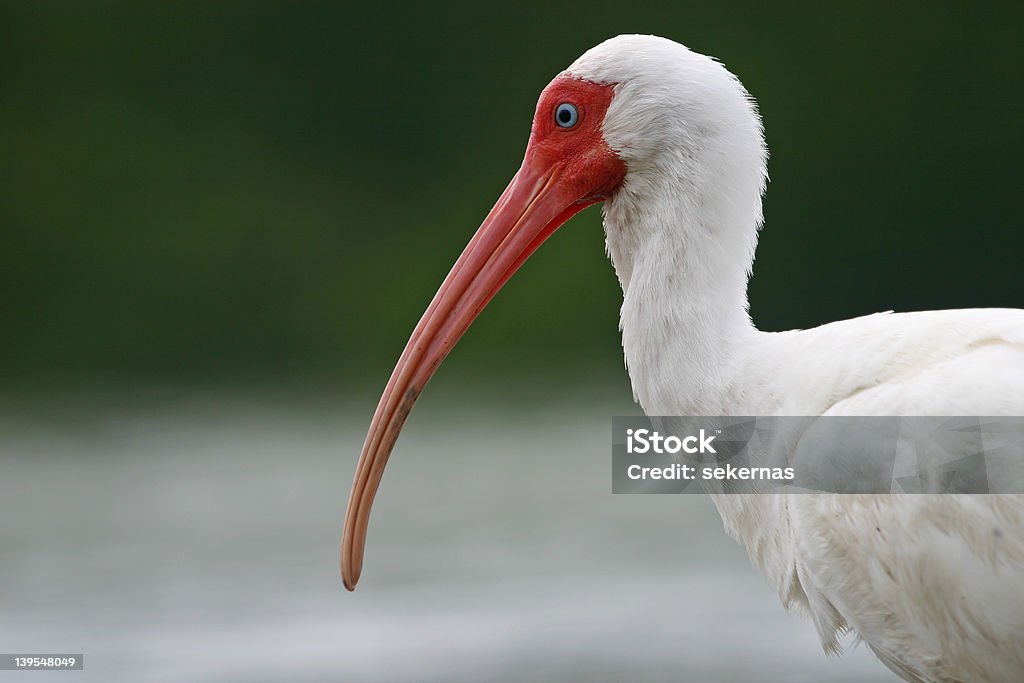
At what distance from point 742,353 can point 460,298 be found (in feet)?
3.27

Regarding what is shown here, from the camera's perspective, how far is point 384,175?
690 inches

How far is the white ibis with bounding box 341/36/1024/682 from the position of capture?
459 centimetres

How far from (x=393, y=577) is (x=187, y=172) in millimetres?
7370

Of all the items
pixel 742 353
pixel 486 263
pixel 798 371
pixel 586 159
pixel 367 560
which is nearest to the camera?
pixel 798 371

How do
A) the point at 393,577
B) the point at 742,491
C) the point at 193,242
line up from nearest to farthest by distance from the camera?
1. the point at 742,491
2. the point at 393,577
3. the point at 193,242

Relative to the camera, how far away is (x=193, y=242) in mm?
16609

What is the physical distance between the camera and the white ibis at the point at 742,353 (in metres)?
4.59

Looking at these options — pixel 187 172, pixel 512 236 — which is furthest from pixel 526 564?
pixel 187 172

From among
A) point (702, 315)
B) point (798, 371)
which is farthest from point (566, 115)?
point (798, 371)

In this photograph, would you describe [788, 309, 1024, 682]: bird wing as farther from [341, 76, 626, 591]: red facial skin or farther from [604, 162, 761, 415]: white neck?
[341, 76, 626, 591]: red facial skin

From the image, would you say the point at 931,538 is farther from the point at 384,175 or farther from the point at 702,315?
the point at 384,175

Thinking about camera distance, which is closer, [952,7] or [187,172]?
[187,172]

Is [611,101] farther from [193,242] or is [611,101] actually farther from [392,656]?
[193,242]

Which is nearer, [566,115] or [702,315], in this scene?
[702,315]
